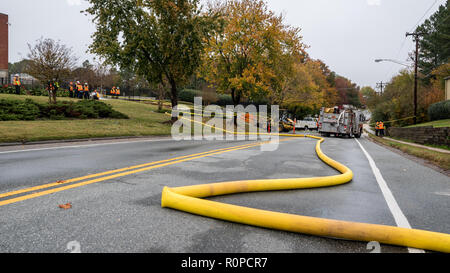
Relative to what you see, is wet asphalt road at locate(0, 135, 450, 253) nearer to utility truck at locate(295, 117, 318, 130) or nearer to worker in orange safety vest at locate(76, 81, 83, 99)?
worker in orange safety vest at locate(76, 81, 83, 99)

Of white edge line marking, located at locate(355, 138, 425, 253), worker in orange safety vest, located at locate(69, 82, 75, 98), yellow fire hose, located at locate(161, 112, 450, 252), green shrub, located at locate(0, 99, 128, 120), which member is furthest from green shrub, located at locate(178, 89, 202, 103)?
yellow fire hose, located at locate(161, 112, 450, 252)

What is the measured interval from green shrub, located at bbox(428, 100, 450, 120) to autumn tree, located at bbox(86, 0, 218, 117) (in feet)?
68.1

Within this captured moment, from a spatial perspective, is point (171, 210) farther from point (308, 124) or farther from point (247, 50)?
point (308, 124)

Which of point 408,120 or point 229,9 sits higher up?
point 229,9

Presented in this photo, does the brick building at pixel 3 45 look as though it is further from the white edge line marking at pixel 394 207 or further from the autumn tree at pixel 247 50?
the white edge line marking at pixel 394 207

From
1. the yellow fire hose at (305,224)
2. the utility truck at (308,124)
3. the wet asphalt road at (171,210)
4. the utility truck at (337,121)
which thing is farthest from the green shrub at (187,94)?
the yellow fire hose at (305,224)

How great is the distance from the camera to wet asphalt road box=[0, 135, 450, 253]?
2635 mm

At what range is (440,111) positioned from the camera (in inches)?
998

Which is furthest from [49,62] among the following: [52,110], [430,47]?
[430,47]

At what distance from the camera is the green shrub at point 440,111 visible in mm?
24141
